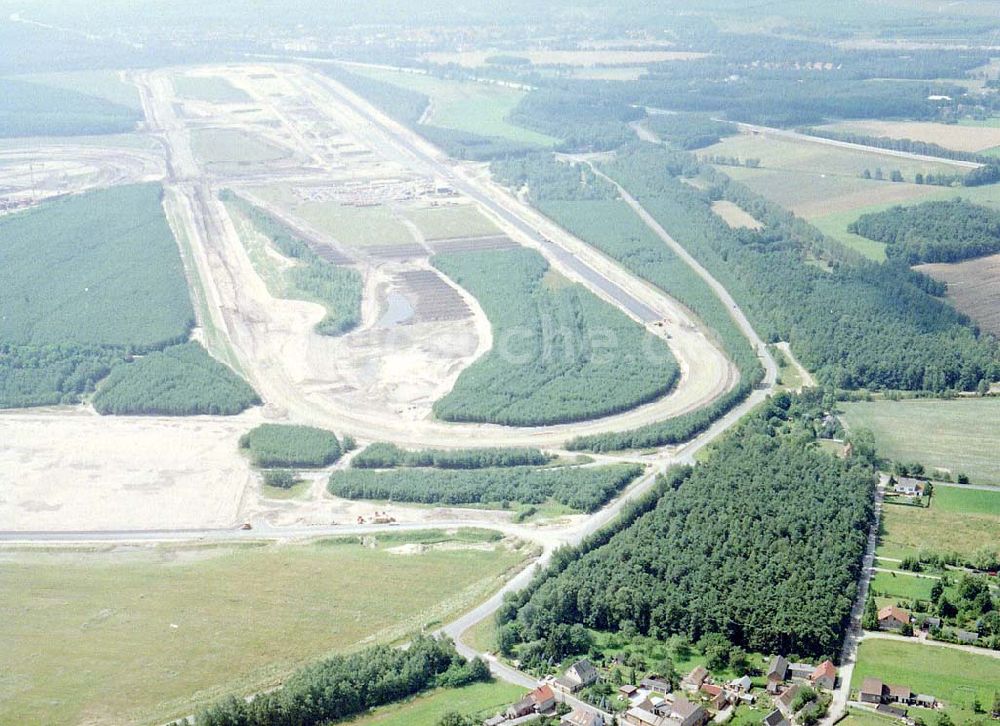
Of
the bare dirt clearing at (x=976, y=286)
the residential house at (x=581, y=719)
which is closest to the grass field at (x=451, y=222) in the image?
the bare dirt clearing at (x=976, y=286)

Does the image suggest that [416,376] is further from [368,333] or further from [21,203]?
[21,203]

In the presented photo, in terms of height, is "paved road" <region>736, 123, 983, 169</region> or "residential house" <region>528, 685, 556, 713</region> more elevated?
"paved road" <region>736, 123, 983, 169</region>

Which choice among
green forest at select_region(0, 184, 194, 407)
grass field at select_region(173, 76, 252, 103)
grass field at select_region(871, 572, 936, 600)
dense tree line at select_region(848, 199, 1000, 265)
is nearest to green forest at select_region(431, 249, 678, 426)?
green forest at select_region(0, 184, 194, 407)

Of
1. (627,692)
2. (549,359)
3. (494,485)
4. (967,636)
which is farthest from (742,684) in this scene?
(549,359)

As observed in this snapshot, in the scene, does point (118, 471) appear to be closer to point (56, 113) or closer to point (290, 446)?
point (290, 446)

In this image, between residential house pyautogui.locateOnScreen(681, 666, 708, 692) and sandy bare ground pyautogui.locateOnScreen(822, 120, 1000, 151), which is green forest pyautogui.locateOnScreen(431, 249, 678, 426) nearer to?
→ residential house pyautogui.locateOnScreen(681, 666, 708, 692)

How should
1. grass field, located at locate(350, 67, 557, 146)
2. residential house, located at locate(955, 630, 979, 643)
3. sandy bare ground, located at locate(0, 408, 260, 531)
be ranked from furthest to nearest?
grass field, located at locate(350, 67, 557, 146), sandy bare ground, located at locate(0, 408, 260, 531), residential house, located at locate(955, 630, 979, 643)
